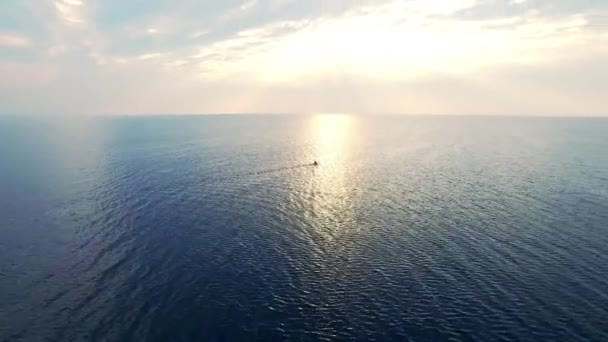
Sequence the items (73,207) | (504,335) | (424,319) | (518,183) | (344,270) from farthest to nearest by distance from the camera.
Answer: (518,183), (73,207), (344,270), (424,319), (504,335)

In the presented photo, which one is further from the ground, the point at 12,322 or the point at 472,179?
the point at 472,179

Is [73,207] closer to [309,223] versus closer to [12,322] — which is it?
[12,322]

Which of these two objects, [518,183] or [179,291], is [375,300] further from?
[518,183]

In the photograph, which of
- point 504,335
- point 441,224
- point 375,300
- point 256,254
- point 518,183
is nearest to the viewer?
point 504,335

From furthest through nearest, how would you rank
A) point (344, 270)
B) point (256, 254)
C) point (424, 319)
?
point (256, 254), point (344, 270), point (424, 319)

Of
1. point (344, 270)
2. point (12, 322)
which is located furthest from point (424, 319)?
point (12, 322)

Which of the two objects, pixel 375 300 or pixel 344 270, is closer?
pixel 375 300

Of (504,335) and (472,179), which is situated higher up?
(472,179)

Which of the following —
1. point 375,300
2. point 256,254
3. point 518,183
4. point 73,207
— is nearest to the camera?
point 375,300

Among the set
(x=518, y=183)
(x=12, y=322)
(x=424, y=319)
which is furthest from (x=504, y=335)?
(x=518, y=183)
